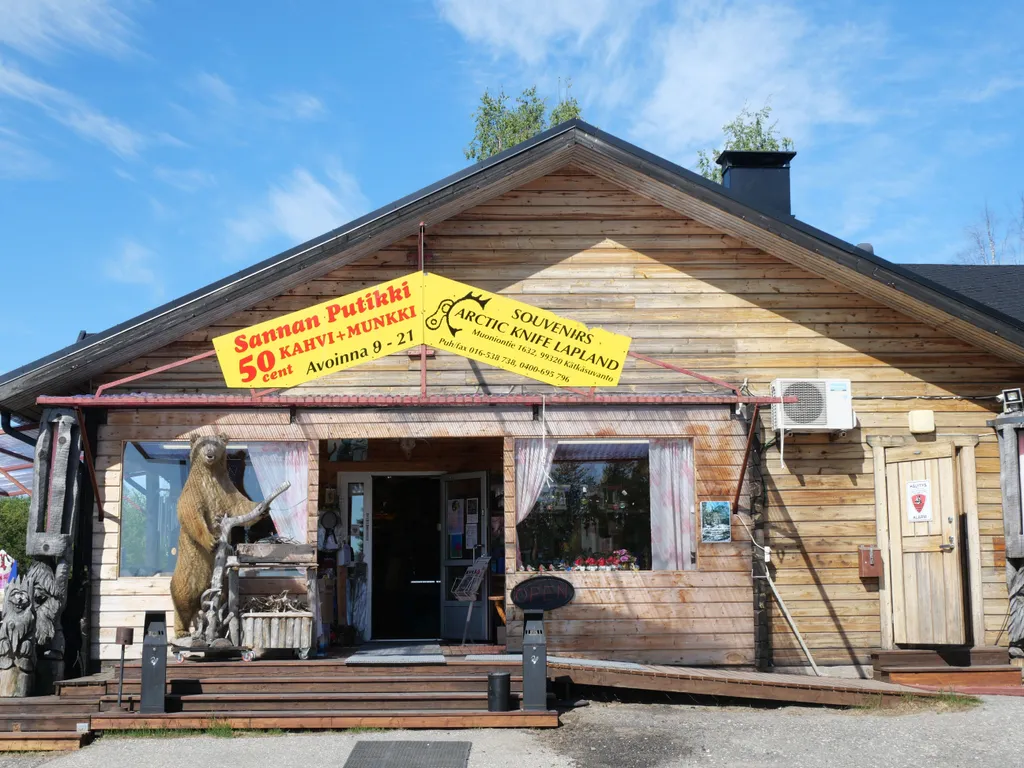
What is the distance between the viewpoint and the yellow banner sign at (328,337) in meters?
9.44

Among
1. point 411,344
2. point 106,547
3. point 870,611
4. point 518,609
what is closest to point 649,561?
point 518,609

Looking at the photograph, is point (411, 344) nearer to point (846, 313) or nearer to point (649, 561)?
point (649, 561)

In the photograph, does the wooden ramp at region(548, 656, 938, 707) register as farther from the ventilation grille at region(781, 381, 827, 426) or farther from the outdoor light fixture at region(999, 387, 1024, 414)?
the outdoor light fixture at region(999, 387, 1024, 414)

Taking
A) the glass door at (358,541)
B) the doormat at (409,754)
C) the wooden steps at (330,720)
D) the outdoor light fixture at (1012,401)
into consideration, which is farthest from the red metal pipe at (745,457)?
the glass door at (358,541)

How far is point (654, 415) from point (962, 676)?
3.76m

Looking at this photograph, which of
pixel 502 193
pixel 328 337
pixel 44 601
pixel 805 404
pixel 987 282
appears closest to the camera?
pixel 44 601

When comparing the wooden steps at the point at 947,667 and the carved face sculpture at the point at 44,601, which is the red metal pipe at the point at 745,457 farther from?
the carved face sculpture at the point at 44,601

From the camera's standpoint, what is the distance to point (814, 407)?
10.3 metres

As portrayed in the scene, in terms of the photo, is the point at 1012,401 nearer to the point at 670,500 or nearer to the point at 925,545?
the point at 925,545

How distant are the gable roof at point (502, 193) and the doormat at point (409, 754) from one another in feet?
14.7

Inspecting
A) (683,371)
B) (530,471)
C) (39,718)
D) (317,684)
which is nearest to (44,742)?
(39,718)

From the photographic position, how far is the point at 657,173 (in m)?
10.3

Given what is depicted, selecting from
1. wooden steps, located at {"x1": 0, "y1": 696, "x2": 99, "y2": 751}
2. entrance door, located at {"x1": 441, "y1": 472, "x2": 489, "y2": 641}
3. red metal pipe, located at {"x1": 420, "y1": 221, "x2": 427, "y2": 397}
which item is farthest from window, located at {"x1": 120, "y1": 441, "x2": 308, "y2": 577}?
entrance door, located at {"x1": 441, "y1": 472, "x2": 489, "y2": 641}

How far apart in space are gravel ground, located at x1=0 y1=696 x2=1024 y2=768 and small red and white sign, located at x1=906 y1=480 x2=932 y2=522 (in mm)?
2125
